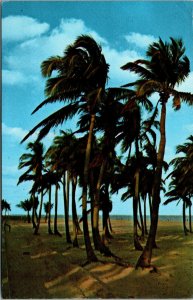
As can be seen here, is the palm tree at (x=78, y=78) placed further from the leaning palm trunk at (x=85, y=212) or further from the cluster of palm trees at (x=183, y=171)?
Answer: the cluster of palm trees at (x=183, y=171)

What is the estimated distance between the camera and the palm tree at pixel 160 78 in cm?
1365

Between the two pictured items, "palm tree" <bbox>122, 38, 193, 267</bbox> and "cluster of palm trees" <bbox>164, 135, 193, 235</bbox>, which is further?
A: "cluster of palm trees" <bbox>164, 135, 193, 235</bbox>

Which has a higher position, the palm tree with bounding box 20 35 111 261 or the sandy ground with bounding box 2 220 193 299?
the palm tree with bounding box 20 35 111 261

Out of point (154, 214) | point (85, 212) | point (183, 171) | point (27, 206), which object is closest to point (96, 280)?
point (154, 214)

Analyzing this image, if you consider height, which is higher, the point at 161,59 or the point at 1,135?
the point at 161,59

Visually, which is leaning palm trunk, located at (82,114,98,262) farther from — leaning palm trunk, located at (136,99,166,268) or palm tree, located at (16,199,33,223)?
palm tree, located at (16,199,33,223)

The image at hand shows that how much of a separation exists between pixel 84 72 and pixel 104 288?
7.93 metres

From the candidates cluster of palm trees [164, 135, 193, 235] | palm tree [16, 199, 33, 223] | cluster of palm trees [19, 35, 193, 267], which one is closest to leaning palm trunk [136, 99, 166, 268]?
cluster of palm trees [19, 35, 193, 267]

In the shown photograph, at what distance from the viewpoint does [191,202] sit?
Result: 42406 mm

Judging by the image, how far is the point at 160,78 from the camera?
46.5ft

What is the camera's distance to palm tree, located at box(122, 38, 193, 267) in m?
13.6

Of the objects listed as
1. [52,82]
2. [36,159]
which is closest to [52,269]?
[52,82]

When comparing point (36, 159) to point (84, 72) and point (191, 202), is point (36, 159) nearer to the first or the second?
point (191, 202)

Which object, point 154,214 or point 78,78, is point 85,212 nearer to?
point 154,214
